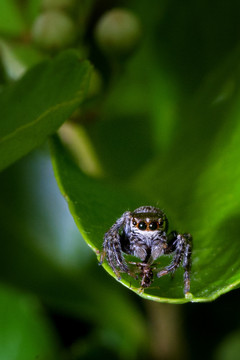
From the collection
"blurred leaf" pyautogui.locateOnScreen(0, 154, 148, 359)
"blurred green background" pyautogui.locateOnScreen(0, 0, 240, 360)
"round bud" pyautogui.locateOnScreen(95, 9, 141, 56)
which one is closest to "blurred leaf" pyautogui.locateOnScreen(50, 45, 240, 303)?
"blurred green background" pyautogui.locateOnScreen(0, 0, 240, 360)

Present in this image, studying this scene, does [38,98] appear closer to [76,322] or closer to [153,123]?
[153,123]

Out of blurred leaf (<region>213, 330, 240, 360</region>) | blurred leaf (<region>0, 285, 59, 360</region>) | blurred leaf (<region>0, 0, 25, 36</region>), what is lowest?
blurred leaf (<region>213, 330, 240, 360</region>)

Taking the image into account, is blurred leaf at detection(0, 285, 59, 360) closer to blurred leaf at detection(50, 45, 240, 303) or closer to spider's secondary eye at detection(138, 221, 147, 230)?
blurred leaf at detection(50, 45, 240, 303)

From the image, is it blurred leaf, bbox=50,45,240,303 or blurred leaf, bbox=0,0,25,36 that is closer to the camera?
blurred leaf, bbox=50,45,240,303

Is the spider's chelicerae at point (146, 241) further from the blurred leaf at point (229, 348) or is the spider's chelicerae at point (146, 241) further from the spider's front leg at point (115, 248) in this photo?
the blurred leaf at point (229, 348)

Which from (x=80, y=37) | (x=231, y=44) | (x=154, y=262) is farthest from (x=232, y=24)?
(x=154, y=262)

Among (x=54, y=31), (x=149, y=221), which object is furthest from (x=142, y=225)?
(x=54, y=31)

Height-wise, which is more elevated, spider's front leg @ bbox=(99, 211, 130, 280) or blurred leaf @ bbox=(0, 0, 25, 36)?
blurred leaf @ bbox=(0, 0, 25, 36)
